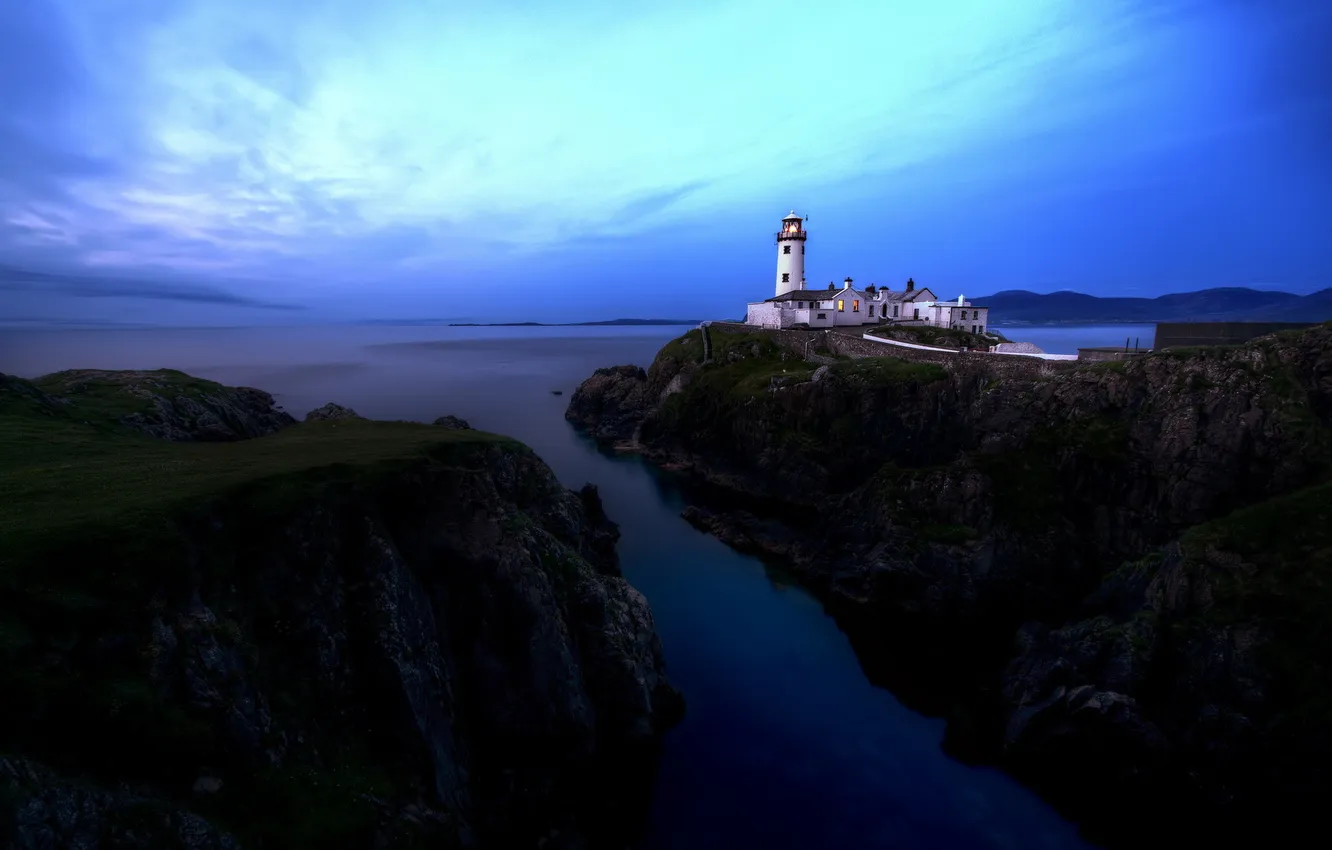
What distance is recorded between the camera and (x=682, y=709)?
1110 inches

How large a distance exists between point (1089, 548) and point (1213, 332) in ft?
67.7

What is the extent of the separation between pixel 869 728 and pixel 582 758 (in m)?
13.9

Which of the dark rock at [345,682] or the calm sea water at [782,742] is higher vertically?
the dark rock at [345,682]

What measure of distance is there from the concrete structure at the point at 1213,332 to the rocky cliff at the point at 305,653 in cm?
4563

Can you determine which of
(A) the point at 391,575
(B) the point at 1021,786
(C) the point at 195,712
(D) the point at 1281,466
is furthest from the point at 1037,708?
(C) the point at 195,712

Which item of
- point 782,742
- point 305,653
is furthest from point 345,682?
point 782,742

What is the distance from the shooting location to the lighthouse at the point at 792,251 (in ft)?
294

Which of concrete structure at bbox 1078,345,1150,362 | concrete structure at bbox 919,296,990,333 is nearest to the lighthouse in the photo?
concrete structure at bbox 919,296,990,333

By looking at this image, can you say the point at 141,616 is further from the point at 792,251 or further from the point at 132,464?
the point at 792,251

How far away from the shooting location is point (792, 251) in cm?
9012

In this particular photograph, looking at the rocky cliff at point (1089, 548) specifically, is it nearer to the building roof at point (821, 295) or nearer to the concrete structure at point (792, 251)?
the building roof at point (821, 295)

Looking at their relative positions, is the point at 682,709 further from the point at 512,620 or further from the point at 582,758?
the point at 512,620

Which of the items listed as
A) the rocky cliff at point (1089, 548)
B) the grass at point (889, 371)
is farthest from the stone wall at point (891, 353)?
the grass at point (889, 371)

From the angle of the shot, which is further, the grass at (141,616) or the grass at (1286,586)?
the grass at (1286,586)
